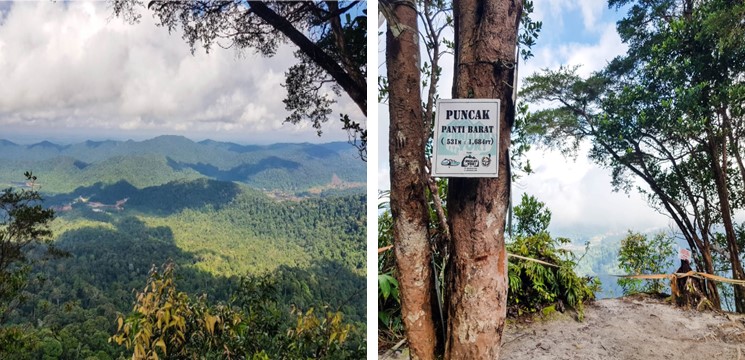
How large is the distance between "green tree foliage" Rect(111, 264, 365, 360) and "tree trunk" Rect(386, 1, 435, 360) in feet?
1.57

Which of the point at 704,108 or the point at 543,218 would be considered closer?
the point at 704,108

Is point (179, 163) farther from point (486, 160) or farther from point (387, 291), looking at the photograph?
point (486, 160)

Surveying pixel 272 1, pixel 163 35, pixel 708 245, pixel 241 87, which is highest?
pixel 272 1

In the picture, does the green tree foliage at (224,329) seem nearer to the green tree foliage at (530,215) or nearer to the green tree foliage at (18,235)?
the green tree foliage at (18,235)

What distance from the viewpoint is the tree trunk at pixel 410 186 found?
2.12 m

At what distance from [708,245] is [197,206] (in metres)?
2.15

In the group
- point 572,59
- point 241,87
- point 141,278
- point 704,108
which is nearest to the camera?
→ point 704,108

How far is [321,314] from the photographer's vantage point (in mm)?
2527

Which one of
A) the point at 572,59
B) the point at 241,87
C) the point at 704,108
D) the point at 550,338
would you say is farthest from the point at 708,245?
the point at 241,87

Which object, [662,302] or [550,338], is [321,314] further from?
[662,302]

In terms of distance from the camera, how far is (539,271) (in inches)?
87.0

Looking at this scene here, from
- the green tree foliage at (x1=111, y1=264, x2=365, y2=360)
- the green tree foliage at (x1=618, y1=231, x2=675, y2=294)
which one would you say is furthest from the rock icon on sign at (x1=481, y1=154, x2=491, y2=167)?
the green tree foliage at (x1=111, y1=264, x2=365, y2=360)

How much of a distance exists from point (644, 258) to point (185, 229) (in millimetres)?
1955

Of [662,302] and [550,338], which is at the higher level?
[662,302]
